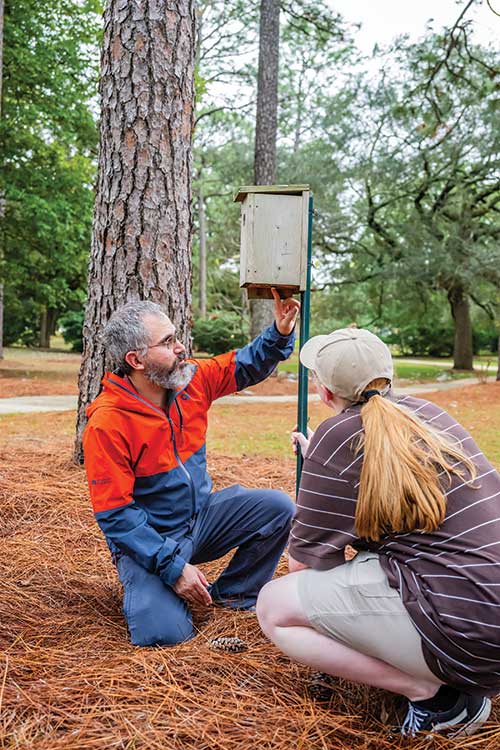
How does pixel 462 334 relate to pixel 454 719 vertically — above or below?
above

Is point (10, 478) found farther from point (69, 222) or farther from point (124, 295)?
point (69, 222)

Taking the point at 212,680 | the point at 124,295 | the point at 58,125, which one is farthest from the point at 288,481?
the point at 58,125

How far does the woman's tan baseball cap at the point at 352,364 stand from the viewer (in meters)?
1.98

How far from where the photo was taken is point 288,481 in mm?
4898

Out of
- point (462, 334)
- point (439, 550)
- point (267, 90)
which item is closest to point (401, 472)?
point (439, 550)

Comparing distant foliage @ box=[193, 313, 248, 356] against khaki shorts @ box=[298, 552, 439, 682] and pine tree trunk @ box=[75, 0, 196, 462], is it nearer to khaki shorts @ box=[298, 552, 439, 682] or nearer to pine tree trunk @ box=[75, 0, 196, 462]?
pine tree trunk @ box=[75, 0, 196, 462]

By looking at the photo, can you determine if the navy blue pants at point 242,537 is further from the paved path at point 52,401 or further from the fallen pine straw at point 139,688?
the paved path at point 52,401

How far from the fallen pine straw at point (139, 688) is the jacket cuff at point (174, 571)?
24 cm

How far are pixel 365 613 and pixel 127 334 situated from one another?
4.60ft

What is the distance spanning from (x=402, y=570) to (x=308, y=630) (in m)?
0.34

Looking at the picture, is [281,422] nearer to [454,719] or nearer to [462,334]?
[454,719]

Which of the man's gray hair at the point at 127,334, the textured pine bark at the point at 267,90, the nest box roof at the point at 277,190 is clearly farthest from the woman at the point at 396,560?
the textured pine bark at the point at 267,90

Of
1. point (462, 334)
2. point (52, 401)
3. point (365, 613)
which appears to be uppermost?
point (462, 334)

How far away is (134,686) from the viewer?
6.67 feet
